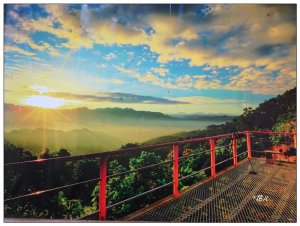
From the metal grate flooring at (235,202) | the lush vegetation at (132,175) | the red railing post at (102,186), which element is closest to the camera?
the red railing post at (102,186)

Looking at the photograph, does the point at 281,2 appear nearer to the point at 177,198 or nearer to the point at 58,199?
the point at 177,198

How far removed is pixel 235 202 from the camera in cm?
286

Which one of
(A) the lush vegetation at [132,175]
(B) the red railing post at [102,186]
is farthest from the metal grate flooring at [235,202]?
(A) the lush vegetation at [132,175]

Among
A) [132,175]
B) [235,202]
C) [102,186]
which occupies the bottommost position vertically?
[132,175]

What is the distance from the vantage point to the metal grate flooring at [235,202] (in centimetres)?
247

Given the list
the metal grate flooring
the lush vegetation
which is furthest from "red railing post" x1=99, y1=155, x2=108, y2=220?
the lush vegetation

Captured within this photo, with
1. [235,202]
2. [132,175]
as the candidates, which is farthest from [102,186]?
A: [132,175]

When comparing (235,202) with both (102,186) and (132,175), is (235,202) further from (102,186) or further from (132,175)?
(132,175)

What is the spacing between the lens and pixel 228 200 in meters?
2.91

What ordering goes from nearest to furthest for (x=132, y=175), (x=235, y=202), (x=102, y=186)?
(x=102, y=186) → (x=235, y=202) → (x=132, y=175)

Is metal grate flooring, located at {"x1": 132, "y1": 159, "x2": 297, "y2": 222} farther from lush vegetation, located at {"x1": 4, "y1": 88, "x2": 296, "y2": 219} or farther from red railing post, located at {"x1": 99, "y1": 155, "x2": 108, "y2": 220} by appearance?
lush vegetation, located at {"x1": 4, "y1": 88, "x2": 296, "y2": 219}

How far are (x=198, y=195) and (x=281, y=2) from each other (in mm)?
2366

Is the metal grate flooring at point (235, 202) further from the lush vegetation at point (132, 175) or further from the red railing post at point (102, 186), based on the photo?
the lush vegetation at point (132, 175)

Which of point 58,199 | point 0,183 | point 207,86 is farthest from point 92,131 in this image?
point 0,183
